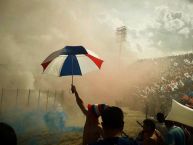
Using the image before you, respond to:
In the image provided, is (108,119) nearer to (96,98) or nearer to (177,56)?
(96,98)

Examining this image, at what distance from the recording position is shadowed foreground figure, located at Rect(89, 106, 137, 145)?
11.0 ft

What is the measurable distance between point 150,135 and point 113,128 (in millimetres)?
2622

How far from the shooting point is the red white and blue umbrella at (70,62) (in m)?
7.05

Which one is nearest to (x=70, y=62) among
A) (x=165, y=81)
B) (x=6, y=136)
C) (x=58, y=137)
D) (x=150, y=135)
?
(x=150, y=135)

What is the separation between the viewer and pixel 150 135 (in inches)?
231

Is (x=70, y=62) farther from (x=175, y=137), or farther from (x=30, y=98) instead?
(x=30, y=98)

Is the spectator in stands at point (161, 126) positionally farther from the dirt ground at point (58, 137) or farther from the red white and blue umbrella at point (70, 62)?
the dirt ground at point (58, 137)

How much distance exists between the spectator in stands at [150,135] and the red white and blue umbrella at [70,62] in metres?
2.09

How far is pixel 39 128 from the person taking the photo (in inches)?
2199

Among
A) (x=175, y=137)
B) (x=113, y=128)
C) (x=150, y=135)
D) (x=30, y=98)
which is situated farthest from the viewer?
(x=30, y=98)

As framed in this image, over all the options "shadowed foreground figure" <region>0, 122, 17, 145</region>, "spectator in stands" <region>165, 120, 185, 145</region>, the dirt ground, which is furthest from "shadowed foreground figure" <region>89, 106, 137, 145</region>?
the dirt ground

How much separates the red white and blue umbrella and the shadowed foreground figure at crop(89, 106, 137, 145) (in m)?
3.62

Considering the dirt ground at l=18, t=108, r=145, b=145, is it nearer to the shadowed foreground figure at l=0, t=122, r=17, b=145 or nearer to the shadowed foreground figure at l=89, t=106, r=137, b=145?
the shadowed foreground figure at l=89, t=106, r=137, b=145

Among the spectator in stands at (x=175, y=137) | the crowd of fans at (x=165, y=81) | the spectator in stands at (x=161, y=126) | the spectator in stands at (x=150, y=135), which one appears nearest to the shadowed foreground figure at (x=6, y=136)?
the spectator in stands at (x=150, y=135)
